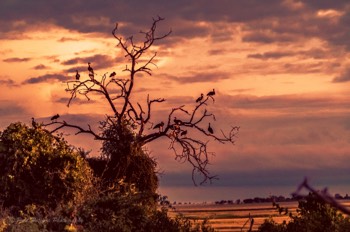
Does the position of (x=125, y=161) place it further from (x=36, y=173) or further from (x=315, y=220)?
(x=315, y=220)

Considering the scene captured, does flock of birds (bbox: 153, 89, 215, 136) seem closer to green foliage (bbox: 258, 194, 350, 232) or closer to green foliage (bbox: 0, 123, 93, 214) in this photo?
green foliage (bbox: 0, 123, 93, 214)

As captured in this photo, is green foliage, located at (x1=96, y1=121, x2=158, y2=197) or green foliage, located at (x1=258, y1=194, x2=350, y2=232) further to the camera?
green foliage, located at (x1=96, y1=121, x2=158, y2=197)

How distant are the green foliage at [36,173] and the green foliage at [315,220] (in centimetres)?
897

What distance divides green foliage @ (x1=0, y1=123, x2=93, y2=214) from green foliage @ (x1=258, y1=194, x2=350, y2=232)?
897 cm

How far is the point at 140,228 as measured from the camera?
1623cm

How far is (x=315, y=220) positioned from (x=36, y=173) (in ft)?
37.4

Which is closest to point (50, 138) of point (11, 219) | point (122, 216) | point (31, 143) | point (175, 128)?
point (31, 143)

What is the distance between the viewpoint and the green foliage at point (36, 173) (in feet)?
73.7

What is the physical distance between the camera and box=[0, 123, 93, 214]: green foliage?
22.5m

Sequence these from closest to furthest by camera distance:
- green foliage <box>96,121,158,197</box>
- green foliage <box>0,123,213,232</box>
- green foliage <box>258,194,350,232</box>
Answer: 1. green foliage <box>258,194,350,232</box>
2. green foliage <box>0,123,213,232</box>
3. green foliage <box>96,121,158,197</box>

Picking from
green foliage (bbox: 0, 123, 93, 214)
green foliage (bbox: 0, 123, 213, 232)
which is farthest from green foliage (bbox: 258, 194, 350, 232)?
green foliage (bbox: 0, 123, 93, 214)

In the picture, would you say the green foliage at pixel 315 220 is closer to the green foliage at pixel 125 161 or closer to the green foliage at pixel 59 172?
the green foliage at pixel 59 172

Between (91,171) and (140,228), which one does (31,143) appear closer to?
(91,171)

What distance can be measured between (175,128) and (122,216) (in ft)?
29.6
